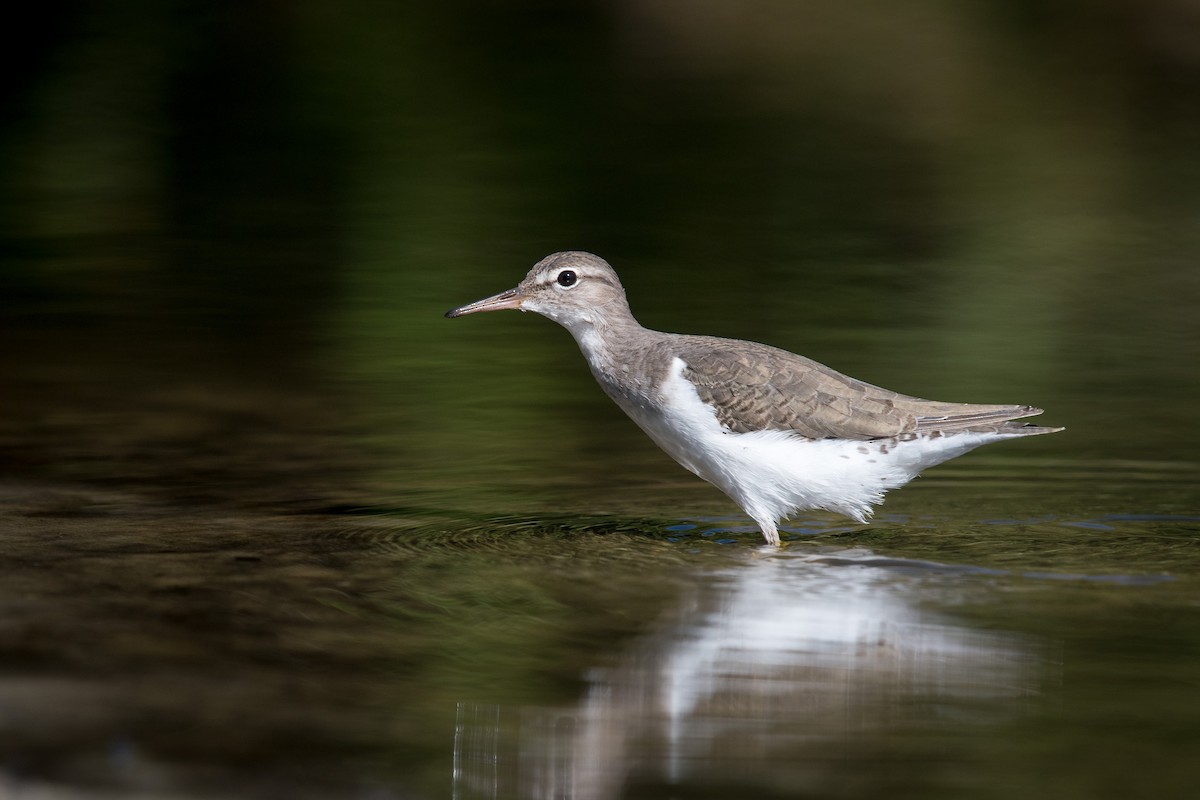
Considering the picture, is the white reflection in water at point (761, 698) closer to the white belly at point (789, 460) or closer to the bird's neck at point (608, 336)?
the white belly at point (789, 460)

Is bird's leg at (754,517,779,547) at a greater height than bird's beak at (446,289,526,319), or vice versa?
bird's beak at (446,289,526,319)

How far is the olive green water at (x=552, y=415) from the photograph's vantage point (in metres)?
6.19

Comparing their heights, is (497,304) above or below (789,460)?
above

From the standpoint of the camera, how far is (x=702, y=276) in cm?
1742

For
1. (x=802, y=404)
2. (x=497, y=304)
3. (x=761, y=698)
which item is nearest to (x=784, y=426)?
(x=802, y=404)

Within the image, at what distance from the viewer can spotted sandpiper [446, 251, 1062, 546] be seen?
9.14m

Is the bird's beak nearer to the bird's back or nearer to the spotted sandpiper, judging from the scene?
the spotted sandpiper

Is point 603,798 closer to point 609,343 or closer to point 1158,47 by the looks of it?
point 609,343

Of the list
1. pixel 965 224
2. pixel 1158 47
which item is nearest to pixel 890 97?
pixel 1158 47

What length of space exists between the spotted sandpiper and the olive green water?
37 cm

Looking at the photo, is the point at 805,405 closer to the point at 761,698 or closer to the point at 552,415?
the point at 761,698

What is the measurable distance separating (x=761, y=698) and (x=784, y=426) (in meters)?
2.97

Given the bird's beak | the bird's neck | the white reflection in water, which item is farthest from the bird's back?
the white reflection in water

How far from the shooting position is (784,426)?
925 centimetres
